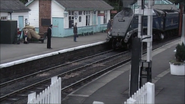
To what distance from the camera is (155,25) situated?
2873cm

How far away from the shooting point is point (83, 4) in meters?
35.8

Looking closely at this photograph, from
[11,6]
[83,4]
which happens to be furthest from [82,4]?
[11,6]

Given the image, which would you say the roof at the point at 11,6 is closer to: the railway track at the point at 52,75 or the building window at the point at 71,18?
the building window at the point at 71,18

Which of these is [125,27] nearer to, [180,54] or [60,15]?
[60,15]

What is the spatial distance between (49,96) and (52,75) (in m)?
9.96

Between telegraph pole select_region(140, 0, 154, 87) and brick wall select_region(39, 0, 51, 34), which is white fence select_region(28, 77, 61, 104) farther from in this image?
brick wall select_region(39, 0, 51, 34)

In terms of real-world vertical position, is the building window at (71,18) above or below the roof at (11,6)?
below

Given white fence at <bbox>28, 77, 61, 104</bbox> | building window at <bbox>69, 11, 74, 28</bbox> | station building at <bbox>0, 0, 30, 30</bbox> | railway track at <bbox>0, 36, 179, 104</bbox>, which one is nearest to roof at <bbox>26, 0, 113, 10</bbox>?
building window at <bbox>69, 11, 74, 28</bbox>

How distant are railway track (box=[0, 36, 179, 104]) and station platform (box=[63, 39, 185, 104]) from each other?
2.71ft

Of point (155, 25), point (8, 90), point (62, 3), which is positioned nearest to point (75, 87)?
point (8, 90)

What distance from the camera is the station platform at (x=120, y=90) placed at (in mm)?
10992

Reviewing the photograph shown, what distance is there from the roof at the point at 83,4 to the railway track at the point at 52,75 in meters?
10.9

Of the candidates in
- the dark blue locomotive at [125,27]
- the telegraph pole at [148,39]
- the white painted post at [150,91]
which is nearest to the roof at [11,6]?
the dark blue locomotive at [125,27]

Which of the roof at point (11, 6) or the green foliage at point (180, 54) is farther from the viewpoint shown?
the roof at point (11, 6)
